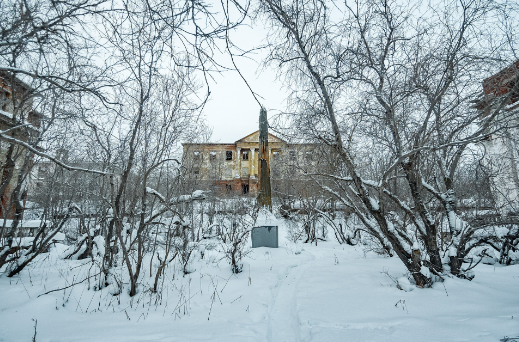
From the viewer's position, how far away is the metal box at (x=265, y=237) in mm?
8953

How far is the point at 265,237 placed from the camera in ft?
29.5

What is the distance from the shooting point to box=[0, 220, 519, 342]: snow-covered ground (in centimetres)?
274

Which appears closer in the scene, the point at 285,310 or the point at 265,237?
the point at 285,310

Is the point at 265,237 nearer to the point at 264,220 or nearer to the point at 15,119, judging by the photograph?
the point at 264,220

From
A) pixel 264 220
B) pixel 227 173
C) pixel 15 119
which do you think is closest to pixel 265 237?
pixel 264 220

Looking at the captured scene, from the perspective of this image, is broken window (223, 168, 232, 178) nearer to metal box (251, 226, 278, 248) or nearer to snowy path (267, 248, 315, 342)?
metal box (251, 226, 278, 248)

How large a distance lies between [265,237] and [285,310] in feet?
17.8

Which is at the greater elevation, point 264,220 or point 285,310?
point 264,220

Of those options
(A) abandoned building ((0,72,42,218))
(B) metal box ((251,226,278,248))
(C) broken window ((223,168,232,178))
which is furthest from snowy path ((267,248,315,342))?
(C) broken window ((223,168,232,178))

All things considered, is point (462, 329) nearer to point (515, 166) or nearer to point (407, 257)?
point (407, 257)

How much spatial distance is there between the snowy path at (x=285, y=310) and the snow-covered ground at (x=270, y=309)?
1cm

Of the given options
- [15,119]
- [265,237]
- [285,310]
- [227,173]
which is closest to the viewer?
[285,310]

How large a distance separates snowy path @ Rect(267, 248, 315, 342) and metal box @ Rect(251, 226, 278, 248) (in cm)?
Answer: 317

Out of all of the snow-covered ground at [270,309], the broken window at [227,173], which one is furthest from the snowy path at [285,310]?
the broken window at [227,173]
